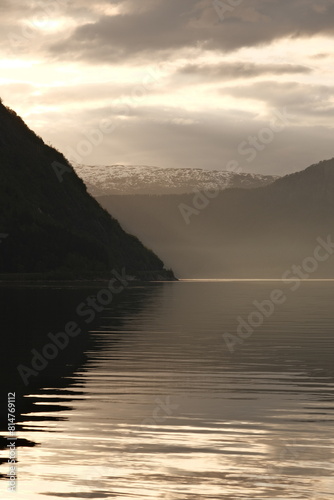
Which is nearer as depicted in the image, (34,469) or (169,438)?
(34,469)

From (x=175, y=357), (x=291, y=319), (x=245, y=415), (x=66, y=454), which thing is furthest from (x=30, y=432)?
(x=291, y=319)

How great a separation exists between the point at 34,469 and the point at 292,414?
38.5 feet

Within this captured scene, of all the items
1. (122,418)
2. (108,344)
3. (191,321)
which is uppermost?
(191,321)

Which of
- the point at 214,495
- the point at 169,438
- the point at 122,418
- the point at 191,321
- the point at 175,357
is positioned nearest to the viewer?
the point at 214,495

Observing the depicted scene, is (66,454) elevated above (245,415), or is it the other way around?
(245,415)

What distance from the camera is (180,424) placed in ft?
103

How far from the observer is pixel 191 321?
305 feet

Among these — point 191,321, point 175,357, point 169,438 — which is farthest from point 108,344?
point 169,438

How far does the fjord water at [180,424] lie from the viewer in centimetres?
2309

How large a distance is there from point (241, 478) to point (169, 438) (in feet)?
17.6

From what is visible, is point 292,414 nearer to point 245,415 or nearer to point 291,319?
point 245,415

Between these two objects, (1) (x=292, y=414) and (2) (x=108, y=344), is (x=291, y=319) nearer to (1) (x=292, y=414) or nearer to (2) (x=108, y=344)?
(2) (x=108, y=344)

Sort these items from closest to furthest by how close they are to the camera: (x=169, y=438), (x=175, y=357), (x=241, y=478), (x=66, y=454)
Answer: (x=241, y=478), (x=66, y=454), (x=169, y=438), (x=175, y=357)

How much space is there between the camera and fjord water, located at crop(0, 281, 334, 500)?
23.1 metres
